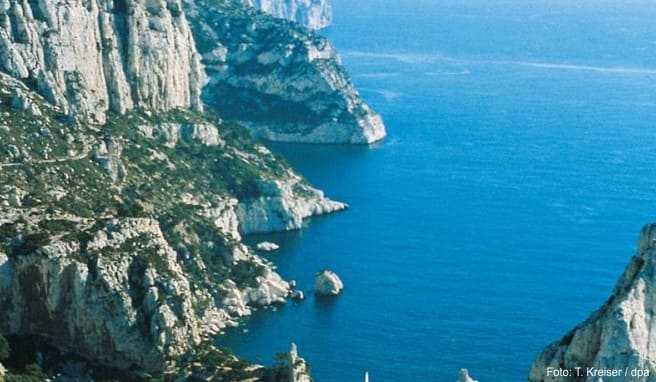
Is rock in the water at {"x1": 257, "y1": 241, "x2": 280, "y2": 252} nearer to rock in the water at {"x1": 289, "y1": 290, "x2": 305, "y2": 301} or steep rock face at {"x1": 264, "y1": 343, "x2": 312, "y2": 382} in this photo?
rock in the water at {"x1": 289, "y1": 290, "x2": 305, "y2": 301}

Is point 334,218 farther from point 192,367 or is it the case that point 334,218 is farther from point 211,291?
point 192,367

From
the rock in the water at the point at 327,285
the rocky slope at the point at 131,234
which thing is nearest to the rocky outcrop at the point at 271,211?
the rocky slope at the point at 131,234

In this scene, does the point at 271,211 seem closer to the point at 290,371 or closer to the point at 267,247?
the point at 267,247

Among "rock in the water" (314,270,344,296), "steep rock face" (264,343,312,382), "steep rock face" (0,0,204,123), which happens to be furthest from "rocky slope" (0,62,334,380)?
"rock in the water" (314,270,344,296)

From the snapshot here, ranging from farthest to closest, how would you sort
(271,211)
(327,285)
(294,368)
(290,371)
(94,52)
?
(271,211) < (94,52) < (327,285) < (294,368) < (290,371)

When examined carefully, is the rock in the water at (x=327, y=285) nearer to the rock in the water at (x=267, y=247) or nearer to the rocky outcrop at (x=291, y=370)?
the rock in the water at (x=267, y=247)

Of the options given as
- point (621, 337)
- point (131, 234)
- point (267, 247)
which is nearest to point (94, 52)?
point (267, 247)
